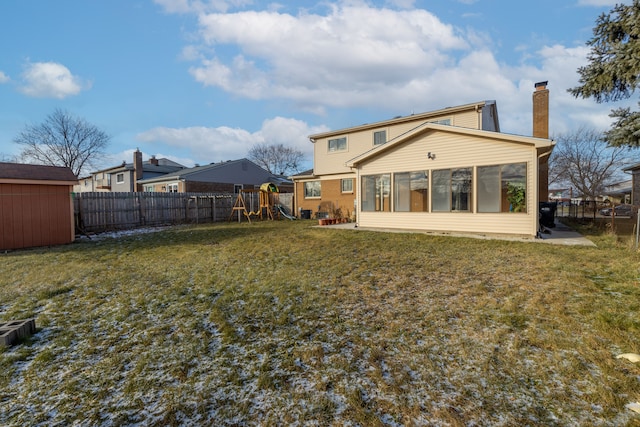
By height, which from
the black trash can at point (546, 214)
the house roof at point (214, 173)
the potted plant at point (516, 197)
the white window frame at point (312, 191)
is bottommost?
the black trash can at point (546, 214)

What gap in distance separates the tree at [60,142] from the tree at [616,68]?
42.7 metres

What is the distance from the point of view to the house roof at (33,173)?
9750mm

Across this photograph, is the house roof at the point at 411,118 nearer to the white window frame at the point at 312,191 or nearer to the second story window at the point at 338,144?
the second story window at the point at 338,144

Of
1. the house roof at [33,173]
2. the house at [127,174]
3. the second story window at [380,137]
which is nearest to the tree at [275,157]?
the house at [127,174]

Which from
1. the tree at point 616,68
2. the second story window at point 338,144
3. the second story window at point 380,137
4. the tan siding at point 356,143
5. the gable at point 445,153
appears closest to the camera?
the tree at point 616,68

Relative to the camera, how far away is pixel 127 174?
31.3m

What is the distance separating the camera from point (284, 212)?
832 inches

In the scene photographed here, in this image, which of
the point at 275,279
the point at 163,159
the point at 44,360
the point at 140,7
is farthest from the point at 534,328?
the point at 163,159

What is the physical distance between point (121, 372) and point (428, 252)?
690cm

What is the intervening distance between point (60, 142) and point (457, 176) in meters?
40.7

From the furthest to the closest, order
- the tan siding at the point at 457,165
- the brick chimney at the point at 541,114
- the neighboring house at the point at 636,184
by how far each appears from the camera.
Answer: the neighboring house at the point at 636,184 → the brick chimney at the point at 541,114 → the tan siding at the point at 457,165

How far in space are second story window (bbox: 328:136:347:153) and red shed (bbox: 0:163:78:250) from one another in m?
13.1

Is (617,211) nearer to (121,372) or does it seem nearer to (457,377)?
(457,377)

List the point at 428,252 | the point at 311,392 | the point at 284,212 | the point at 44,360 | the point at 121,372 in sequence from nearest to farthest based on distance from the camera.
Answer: the point at 311,392 → the point at 121,372 → the point at 44,360 → the point at 428,252 → the point at 284,212
